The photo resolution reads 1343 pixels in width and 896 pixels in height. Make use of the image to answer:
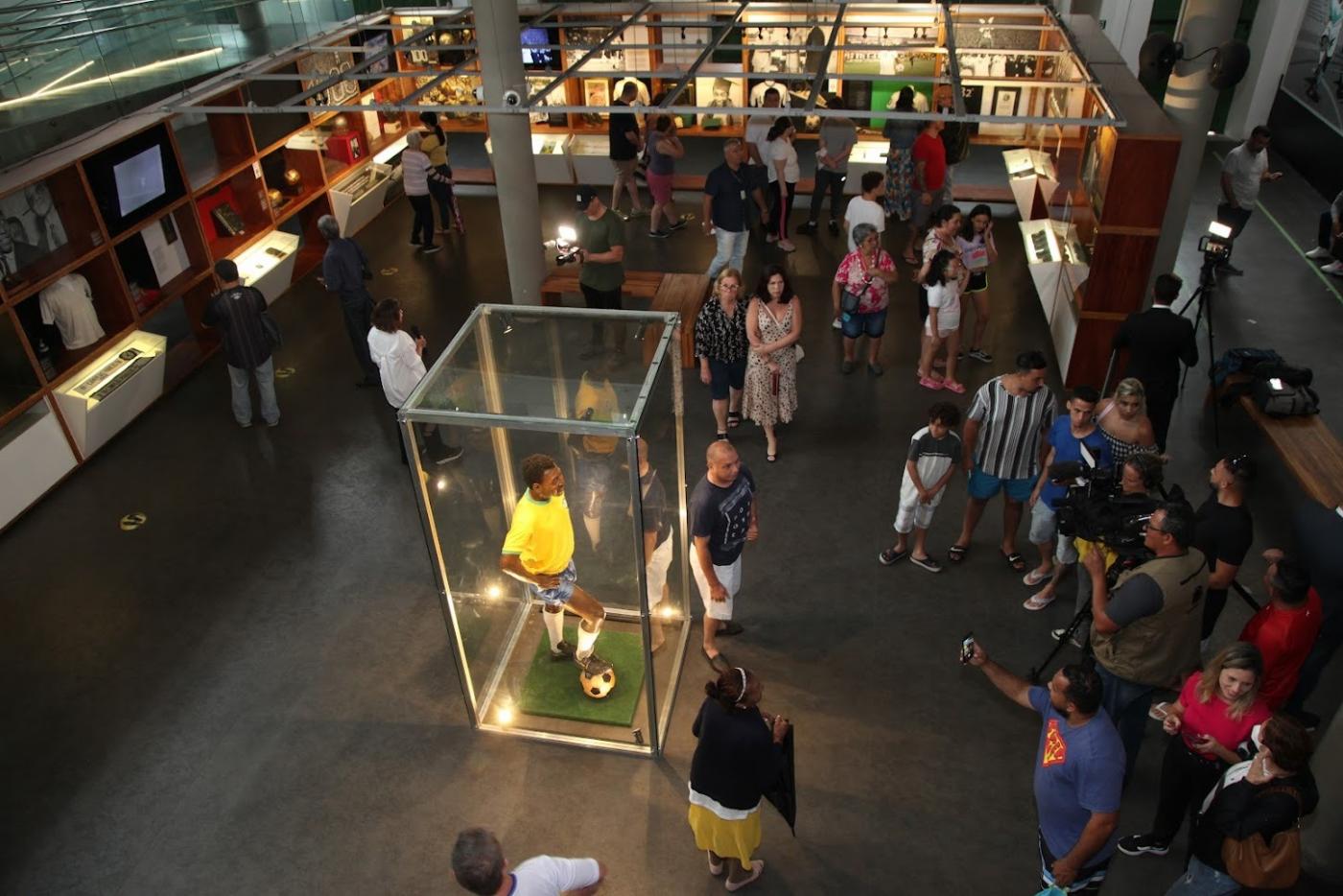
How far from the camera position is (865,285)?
7.80 metres

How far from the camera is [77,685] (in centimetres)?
577

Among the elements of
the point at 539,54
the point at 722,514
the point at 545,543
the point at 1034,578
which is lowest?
the point at 1034,578

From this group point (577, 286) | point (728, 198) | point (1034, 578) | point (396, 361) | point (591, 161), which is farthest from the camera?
point (591, 161)

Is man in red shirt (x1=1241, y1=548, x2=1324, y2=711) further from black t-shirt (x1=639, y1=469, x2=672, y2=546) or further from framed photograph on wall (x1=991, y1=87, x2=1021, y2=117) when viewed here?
framed photograph on wall (x1=991, y1=87, x2=1021, y2=117)

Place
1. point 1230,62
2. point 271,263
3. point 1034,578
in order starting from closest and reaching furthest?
1. point 1034,578
2. point 1230,62
3. point 271,263

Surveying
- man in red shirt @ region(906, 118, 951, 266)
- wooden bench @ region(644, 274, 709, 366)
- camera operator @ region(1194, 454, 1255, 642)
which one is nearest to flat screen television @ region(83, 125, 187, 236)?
wooden bench @ region(644, 274, 709, 366)

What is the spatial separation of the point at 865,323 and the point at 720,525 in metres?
3.62

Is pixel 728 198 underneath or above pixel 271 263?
above

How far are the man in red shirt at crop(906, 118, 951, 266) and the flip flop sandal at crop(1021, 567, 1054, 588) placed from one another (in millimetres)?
4704

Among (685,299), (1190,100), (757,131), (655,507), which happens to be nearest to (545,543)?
(655,507)

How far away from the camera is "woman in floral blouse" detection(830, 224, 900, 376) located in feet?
25.3

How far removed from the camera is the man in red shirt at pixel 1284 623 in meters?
4.26

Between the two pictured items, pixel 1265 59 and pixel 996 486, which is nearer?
pixel 996 486

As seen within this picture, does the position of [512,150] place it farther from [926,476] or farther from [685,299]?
[926,476]
